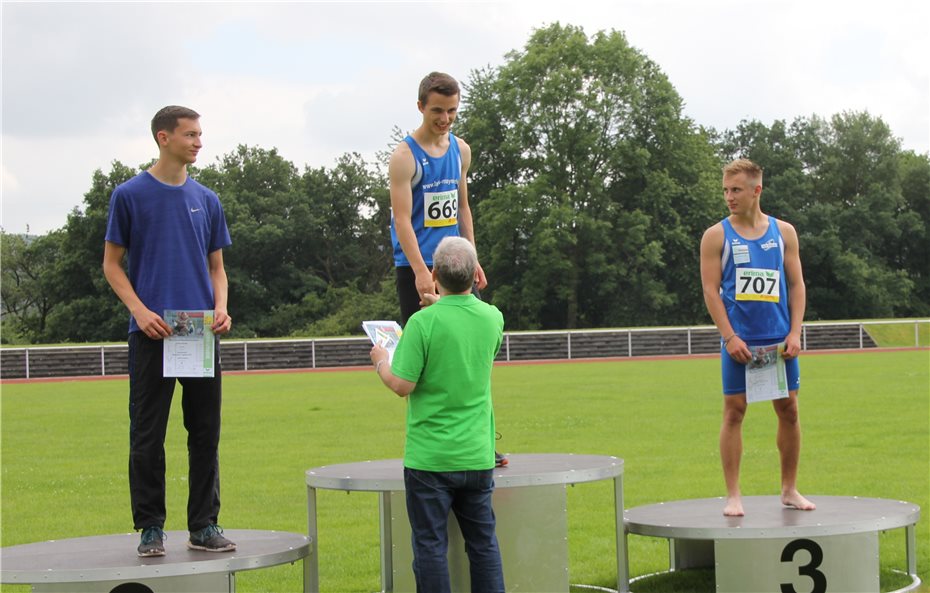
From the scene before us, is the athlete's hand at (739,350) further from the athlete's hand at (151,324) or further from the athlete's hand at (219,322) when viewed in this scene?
the athlete's hand at (151,324)

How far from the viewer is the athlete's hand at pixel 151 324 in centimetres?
581

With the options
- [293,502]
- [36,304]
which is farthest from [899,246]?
[293,502]

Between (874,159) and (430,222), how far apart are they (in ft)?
214

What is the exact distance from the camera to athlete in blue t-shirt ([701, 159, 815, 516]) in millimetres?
7031

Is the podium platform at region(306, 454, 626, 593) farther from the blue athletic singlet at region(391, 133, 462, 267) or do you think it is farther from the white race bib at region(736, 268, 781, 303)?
the white race bib at region(736, 268, 781, 303)

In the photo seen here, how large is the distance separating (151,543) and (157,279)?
1.32m

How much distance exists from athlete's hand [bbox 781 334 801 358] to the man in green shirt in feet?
7.15

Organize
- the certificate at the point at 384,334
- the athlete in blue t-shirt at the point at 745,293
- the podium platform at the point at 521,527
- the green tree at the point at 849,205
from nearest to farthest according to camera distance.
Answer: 1. the certificate at the point at 384,334
2. the podium platform at the point at 521,527
3. the athlete in blue t-shirt at the point at 745,293
4. the green tree at the point at 849,205

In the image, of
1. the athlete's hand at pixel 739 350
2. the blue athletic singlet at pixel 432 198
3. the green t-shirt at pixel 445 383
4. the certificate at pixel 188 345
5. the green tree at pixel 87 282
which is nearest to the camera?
the green t-shirt at pixel 445 383

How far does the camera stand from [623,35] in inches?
2328

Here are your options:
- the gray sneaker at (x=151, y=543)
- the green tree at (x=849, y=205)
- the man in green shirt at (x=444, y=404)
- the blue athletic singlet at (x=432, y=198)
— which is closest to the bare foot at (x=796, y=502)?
the man in green shirt at (x=444, y=404)

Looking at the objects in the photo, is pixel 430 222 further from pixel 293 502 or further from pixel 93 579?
pixel 293 502

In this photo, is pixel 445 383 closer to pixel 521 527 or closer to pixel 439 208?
pixel 521 527

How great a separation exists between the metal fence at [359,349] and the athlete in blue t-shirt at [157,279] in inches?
Result: 1122
